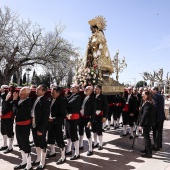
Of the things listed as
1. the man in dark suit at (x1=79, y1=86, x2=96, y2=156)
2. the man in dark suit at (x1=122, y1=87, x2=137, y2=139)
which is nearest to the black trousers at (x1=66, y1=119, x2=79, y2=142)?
the man in dark suit at (x1=79, y1=86, x2=96, y2=156)

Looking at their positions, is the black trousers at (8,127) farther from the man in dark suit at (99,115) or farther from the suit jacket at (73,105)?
the man in dark suit at (99,115)

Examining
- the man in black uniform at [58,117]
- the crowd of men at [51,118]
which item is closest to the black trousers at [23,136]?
the crowd of men at [51,118]

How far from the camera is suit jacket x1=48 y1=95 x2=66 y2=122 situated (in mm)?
5641

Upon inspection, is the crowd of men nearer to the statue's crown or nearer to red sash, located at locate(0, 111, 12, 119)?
red sash, located at locate(0, 111, 12, 119)

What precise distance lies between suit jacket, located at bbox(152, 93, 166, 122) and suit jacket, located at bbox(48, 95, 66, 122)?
3194 millimetres

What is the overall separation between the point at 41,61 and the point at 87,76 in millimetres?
14429

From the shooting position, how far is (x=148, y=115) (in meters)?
6.46

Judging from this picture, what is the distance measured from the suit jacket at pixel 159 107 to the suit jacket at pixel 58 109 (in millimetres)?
3194

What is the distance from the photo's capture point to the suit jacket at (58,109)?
5.64m

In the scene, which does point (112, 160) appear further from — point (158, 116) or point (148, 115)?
point (158, 116)

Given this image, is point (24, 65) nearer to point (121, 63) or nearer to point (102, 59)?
point (121, 63)

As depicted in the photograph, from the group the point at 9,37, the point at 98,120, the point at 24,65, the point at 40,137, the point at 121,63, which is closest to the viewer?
the point at 40,137

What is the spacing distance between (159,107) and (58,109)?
136 inches

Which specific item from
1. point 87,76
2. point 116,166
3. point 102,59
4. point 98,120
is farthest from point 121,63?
point 116,166
